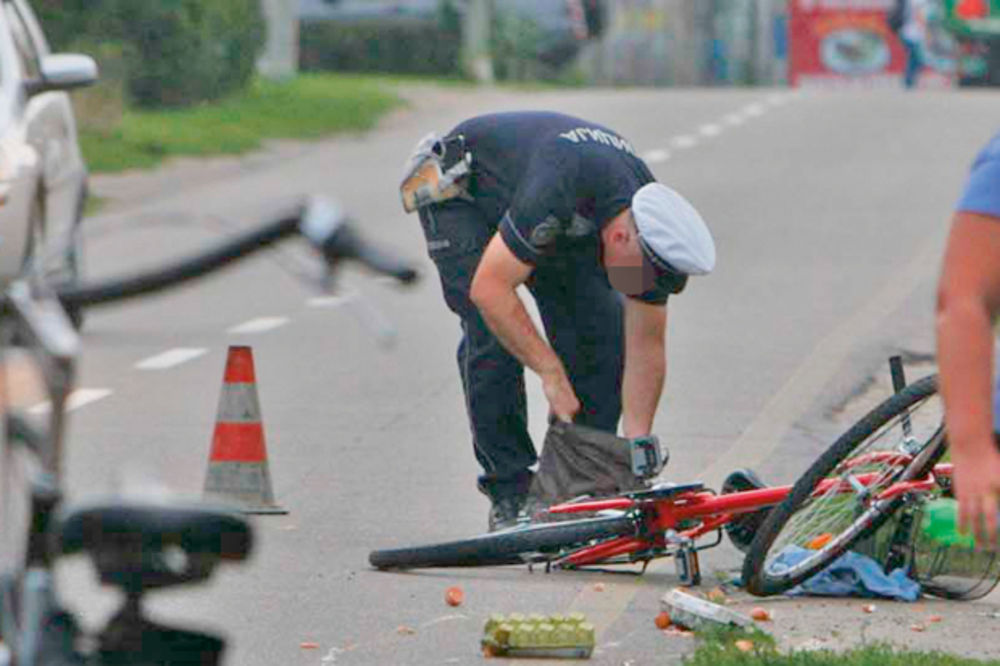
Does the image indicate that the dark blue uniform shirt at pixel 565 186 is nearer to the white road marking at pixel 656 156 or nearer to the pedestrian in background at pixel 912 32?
the white road marking at pixel 656 156

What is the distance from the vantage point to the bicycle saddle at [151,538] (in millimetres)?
3514

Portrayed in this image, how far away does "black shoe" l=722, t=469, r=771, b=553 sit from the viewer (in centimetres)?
735

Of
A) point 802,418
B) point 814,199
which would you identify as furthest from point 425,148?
point 814,199

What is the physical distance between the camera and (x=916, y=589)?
23.4 ft

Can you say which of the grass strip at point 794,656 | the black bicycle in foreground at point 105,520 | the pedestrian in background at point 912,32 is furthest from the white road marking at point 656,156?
the pedestrian in background at point 912,32

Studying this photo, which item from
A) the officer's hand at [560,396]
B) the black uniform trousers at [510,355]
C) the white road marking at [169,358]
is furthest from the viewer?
the white road marking at [169,358]

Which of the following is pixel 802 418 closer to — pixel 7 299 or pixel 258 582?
pixel 258 582

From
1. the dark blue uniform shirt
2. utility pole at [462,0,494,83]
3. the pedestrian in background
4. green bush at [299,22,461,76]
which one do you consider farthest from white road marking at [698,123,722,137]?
the pedestrian in background

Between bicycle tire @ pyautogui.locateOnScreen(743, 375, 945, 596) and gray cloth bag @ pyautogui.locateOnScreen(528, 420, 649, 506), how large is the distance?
63cm

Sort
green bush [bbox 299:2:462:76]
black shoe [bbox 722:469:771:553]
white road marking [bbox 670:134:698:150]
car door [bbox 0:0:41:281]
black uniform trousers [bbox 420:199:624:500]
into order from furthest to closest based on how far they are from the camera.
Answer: green bush [bbox 299:2:462:76] < white road marking [bbox 670:134:698:150] < car door [bbox 0:0:41:281] < black uniform trousers [bbox 420:199:624:500] < black shoe [bbox 722:469:771:553]

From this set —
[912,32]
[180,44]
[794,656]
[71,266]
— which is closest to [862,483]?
[794,656]

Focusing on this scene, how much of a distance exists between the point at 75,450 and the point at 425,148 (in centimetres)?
232

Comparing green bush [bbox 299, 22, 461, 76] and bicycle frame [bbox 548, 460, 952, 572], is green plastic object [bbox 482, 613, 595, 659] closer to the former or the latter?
bicycle frame [bbox 548, 460, 952, 572]

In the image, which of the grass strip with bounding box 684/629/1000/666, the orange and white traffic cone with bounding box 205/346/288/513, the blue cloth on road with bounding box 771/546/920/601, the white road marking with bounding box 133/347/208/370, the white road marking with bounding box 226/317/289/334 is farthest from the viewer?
the white road marking with bounding box 226/317/289/334
